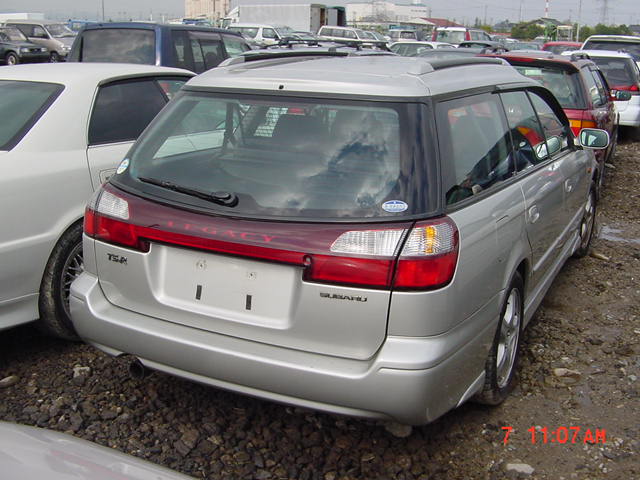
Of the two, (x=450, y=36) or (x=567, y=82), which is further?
(x=450, y=36)

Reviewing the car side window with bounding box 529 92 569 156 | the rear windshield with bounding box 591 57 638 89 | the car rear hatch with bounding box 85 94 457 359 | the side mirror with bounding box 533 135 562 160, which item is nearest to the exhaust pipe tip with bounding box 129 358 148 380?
the car rear hatch with bounding box 85 94 457 359

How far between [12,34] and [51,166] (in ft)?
92.3

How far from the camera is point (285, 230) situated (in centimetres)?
266

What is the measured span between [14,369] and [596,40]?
19.4 m

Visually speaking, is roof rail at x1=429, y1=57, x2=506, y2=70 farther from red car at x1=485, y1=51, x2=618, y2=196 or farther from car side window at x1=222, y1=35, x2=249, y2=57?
car side window at x1=222, y1=35, x2=249, y2=57

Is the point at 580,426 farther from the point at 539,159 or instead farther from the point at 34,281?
the point at 34,281

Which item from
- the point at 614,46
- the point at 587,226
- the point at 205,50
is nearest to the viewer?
the point at 587,226

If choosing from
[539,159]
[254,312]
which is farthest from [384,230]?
[539,159]

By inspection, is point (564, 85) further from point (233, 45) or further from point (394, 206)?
point (394, 206)

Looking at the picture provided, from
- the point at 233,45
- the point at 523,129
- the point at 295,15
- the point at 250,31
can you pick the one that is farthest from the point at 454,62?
the point at 295,15

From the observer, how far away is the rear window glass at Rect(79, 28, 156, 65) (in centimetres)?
903

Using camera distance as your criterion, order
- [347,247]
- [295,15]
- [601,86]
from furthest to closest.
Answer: [295,15], [601,86], [347,247]

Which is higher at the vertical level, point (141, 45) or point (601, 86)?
point (141, 45)

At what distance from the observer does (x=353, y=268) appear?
8.43 feet
